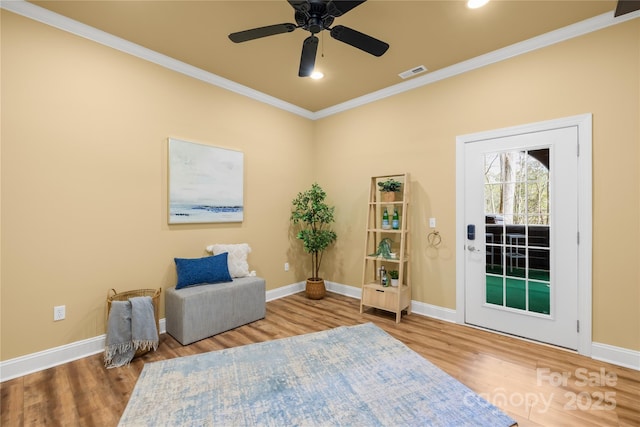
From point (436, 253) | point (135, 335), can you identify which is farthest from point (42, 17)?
point (436, 253)

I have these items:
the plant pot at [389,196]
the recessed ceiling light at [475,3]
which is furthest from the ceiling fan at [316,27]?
the plant pot at [389,196]

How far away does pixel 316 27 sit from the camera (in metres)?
2.16

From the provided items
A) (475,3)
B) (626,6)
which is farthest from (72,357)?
(626,6)

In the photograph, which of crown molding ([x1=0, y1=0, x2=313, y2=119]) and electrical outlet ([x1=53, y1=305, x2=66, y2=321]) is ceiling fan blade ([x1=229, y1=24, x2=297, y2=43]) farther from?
electrical outlet ([x1=53, y1=305, x2=66, y2=321])

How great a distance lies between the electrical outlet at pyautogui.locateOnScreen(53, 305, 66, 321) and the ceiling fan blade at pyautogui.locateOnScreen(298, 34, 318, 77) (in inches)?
116

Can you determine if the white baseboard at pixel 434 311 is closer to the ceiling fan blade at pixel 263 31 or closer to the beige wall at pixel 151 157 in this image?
the beige wall at pixel 151 157

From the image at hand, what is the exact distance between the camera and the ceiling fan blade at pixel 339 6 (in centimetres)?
186

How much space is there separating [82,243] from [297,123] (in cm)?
322

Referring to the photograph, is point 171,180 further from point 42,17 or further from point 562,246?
point 562,246

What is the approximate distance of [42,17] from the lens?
2.36m

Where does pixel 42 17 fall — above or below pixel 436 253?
above

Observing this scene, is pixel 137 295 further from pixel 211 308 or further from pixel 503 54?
pixel 503 54

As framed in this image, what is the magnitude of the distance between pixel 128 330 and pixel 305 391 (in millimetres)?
1645

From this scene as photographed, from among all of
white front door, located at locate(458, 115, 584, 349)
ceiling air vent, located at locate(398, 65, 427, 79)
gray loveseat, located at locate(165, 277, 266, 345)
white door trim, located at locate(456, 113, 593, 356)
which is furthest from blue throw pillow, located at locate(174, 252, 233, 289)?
white door trim, located at locate(456, 113, 593, 356)
